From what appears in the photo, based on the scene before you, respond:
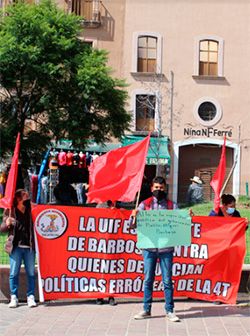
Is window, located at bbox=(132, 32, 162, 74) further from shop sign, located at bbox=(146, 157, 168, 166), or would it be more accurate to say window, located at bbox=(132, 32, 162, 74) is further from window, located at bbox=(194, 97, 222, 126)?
shop sign, located at bbox=(146, 157, 168, 166)

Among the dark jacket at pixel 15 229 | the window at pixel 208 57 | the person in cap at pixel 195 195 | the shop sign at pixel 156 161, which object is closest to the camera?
the dark jacket at pixel 15 229

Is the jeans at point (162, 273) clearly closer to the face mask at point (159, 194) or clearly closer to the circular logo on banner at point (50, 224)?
the face mask at point (159, 194)

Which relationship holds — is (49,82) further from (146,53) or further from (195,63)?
(195,63)

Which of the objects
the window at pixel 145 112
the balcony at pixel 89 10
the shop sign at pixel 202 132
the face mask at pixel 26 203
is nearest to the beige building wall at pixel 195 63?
the shop sign at pixel 202 132

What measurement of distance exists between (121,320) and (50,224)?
1698mm

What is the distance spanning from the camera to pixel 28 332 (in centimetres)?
650

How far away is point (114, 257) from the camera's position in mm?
8000

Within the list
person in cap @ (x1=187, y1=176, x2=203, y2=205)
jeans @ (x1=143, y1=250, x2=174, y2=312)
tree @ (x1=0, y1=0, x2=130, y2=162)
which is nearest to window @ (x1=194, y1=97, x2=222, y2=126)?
person in cap @ (x1=187, y1=176, x2=203, y2=205)

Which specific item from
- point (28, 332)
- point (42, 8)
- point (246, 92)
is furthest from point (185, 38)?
point (28, 332)

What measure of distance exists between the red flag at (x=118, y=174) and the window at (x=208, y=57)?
2314 centimetres

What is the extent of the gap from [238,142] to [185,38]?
5.89 m

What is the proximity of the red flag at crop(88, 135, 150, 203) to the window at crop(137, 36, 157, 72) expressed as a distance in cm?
2314

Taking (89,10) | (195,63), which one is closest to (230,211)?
(195,63)

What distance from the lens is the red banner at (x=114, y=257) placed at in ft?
26.1
